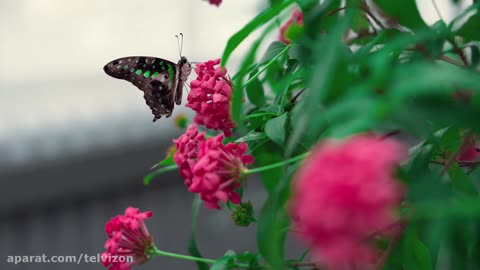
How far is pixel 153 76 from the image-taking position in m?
0.93

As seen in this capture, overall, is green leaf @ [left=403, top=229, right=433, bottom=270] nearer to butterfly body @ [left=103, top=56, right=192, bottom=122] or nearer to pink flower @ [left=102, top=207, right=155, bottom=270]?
pink flower @ [left=102, top=207, right=155, bottom=270]

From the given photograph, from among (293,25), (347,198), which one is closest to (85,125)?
(293,25)

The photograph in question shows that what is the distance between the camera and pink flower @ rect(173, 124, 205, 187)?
61 cm

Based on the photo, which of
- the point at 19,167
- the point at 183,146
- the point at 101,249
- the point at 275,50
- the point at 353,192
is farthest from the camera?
the point at 101,249

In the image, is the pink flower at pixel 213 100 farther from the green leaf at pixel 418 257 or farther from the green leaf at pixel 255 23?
the green leaf at pixel 418 257

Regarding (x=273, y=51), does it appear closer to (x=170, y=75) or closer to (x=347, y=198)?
(x=170, y=75)

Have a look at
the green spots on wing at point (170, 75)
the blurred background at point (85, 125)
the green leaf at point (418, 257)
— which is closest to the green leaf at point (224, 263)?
the green leaf at point (418, 257)

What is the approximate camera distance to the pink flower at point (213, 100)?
26.2 inches

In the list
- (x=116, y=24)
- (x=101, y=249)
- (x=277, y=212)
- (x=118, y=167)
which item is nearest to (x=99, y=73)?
(x=116, y=24)

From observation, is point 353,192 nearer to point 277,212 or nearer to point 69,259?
point 277,212

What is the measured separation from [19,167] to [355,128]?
2244mm

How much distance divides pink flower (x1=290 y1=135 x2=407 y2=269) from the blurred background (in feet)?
7.01

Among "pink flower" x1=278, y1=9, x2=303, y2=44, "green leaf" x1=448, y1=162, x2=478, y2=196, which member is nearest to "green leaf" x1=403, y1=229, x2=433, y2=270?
"green leaf" x1=448, y1=162, x2=478, y2=196

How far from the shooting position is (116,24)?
262cm
